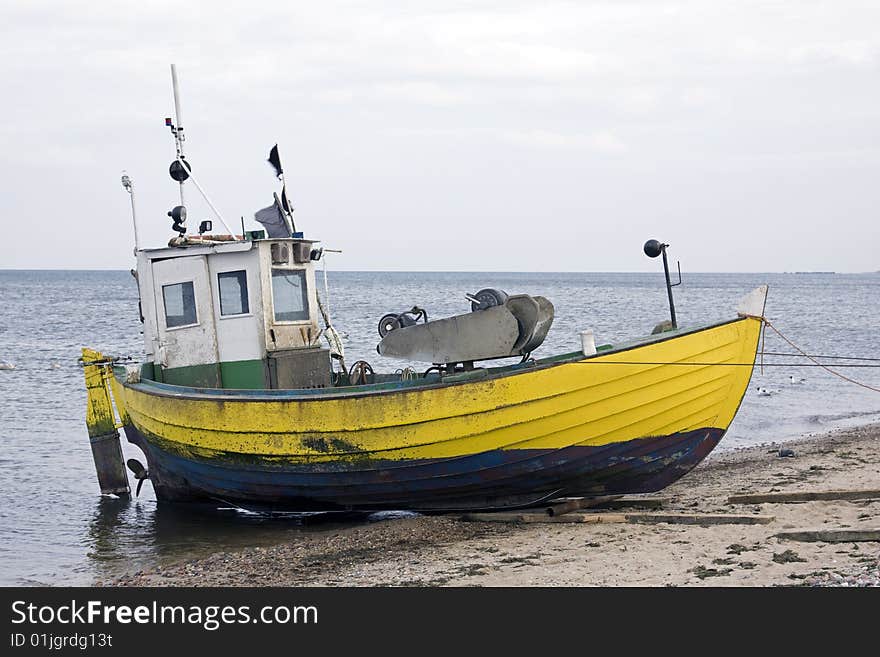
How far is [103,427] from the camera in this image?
12.6 m

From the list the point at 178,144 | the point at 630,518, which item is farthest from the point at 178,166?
the point at 630,518

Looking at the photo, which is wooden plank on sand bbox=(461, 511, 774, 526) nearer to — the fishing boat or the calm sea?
the fishing boat

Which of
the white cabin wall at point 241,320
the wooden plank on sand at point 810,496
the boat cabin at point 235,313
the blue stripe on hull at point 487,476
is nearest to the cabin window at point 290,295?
the boat cabin at point 235,313

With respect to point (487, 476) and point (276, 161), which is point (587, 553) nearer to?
point (487, 476)

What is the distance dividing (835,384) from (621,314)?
36.8 meters

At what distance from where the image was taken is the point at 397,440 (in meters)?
9.38

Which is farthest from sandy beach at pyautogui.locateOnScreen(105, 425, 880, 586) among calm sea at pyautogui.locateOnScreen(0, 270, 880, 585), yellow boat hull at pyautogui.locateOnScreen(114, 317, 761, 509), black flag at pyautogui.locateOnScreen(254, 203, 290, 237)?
black flag at pyautogui.locateOnScreen(254, 203, 290, 237)

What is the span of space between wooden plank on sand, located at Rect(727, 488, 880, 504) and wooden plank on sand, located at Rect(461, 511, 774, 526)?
79cm

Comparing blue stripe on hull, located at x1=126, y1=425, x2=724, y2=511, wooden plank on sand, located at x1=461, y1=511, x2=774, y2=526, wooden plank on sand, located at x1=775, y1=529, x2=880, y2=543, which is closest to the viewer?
wooden plank on sand, located at x1=775, y1=529, x2=880, y2=543

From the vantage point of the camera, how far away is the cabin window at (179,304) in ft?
36.5

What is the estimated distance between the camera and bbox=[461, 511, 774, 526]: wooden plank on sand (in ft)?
28.0
